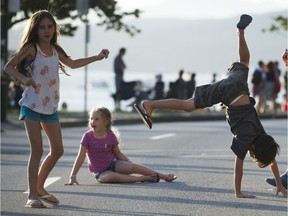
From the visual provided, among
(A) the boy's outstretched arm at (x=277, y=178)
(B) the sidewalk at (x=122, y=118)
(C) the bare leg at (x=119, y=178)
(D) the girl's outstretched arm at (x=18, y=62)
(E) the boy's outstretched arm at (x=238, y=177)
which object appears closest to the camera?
(D) the girl's outstretched arm at (x=18, y=62)

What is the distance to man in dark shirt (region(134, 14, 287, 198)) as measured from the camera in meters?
10.6

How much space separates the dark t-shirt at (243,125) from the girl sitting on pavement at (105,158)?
185cm

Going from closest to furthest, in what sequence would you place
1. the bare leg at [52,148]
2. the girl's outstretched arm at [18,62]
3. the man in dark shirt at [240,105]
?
the girl's outstretched arm at [18,62]
the bare leg at [52,148]
the man in dark shirt at [240,105]

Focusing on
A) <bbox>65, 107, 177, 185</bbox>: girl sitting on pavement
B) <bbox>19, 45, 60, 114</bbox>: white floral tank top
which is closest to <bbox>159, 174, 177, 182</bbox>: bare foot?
<bbox>65, 107, 177, 185</bbox>: girl sitting on pavement

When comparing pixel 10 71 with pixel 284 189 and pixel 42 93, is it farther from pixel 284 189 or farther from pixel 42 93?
pixel 284 189

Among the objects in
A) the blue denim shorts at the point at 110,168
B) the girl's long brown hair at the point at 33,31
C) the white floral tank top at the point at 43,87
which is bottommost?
the blue denim shorts at the point at 110,168

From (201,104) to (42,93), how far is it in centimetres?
165

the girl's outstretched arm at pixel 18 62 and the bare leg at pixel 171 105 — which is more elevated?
the girl's outstretched arm at pixel 18 62

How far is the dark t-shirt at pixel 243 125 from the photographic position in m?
10.7

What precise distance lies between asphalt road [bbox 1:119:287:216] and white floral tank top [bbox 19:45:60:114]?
95cm

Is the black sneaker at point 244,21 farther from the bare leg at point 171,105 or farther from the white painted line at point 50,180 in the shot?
the white painted line at point 50,180

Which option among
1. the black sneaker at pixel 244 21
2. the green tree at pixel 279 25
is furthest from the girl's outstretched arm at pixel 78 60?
the green tree at pixel 279 25

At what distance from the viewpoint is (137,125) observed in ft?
90.3

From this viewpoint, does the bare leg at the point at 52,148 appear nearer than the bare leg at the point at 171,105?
Yes
